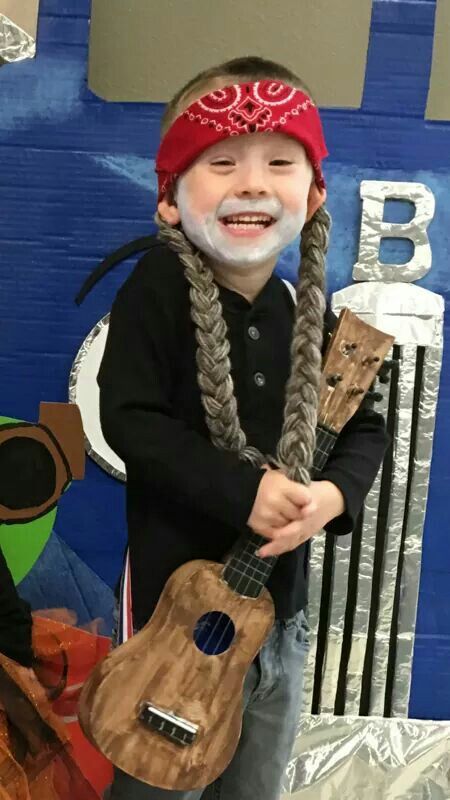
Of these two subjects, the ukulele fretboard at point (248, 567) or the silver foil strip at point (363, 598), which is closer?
the ukulele fretboard at point (248, 567)

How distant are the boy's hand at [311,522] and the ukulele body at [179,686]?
0.25 ft

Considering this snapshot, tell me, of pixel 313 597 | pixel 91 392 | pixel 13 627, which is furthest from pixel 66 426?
pixel 313 597

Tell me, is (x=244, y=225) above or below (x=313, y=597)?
above

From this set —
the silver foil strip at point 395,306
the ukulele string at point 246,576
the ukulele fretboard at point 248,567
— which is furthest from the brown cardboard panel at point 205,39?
the ukulele fretboard at point 248,567

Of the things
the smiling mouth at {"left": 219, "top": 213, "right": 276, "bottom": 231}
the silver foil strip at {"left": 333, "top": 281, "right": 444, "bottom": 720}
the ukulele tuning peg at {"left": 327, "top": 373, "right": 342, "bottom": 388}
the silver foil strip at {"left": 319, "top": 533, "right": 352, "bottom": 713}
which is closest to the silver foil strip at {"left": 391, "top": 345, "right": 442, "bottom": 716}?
the silver foil strip at {"left": 333, "top": 281, "right": 444, "bottom": 720}

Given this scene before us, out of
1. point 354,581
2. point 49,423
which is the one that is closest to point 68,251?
point 49,423

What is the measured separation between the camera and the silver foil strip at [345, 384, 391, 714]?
4.54 feet

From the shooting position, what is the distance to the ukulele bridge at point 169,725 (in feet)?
2.72

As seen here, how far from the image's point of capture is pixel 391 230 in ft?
4.39

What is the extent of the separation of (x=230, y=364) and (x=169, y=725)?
421 mm

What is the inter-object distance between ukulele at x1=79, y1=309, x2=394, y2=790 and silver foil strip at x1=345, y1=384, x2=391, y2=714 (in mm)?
575

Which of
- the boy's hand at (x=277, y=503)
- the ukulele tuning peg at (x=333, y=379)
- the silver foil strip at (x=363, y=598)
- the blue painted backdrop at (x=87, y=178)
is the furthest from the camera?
the silver foil strip at (x=363, y=598)

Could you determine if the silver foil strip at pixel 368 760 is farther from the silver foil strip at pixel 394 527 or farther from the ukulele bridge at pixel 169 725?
the ukulele bridge at pixel 169 725

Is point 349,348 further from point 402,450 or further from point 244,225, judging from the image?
point 402,450
